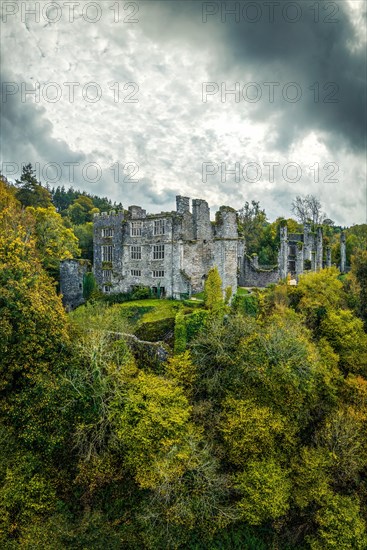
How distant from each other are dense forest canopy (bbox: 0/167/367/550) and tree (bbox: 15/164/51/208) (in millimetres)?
29766

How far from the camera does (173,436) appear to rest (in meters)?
17.8

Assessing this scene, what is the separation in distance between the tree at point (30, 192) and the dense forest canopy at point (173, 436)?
29.8 meters

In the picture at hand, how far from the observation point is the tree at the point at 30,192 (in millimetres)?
49000

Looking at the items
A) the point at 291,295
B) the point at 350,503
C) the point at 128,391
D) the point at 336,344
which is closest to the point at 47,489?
the point at 128,391

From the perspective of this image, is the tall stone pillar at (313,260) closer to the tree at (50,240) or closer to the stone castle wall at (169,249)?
the stone castle wall at (169,249)

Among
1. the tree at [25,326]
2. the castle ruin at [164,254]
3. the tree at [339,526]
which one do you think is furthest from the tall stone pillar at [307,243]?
the tree at [25,326]

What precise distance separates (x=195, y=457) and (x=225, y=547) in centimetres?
580

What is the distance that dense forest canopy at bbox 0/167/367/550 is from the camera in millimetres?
17156

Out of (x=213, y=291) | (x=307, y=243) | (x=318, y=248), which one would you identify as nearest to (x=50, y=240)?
(x=213, y=291)

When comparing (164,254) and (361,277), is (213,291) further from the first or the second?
(361,277)

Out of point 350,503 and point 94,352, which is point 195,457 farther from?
point 350,503

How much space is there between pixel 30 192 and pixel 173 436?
43969 millimetres

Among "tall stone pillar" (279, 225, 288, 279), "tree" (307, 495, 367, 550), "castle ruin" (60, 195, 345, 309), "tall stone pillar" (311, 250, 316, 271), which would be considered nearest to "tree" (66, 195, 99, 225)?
"castle ruin" (60, 195, 345, 309)

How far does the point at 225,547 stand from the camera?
18.6 m
